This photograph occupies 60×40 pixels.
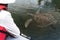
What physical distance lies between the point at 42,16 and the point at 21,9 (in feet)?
1.79

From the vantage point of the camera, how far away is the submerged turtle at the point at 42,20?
4.05 metres

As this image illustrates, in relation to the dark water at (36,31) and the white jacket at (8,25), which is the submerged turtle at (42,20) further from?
the white jacket at (8,25)

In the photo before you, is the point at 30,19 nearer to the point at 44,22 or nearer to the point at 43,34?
the point at 44,22

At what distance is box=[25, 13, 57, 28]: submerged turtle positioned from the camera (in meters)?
4.05

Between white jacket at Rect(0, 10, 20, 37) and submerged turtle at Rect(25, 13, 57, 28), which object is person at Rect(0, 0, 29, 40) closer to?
white jacket at Rect(0, 10, 20, 37)

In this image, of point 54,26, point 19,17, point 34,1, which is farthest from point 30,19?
point 34,1

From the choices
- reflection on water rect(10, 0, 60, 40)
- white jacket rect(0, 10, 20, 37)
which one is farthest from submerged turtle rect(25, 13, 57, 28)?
white jacket rect(0, 10, 20, 37)

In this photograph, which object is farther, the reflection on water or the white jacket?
the reflection on water

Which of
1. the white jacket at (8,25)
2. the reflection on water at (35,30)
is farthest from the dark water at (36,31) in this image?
the white jacket at (8,25)

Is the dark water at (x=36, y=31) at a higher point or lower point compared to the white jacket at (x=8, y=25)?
lower

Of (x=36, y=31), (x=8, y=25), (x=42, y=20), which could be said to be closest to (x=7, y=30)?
(x=8, y=25)

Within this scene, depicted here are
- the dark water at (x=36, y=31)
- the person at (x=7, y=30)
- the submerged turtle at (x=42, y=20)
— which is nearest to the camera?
the person at (x=7, y=30)

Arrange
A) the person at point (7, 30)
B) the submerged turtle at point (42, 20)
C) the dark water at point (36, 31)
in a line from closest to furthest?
the person at point (7, 30) < the dark water at point (36, 31) < the submerged turtle at point (42, 20)

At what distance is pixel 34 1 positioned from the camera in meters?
5.04
